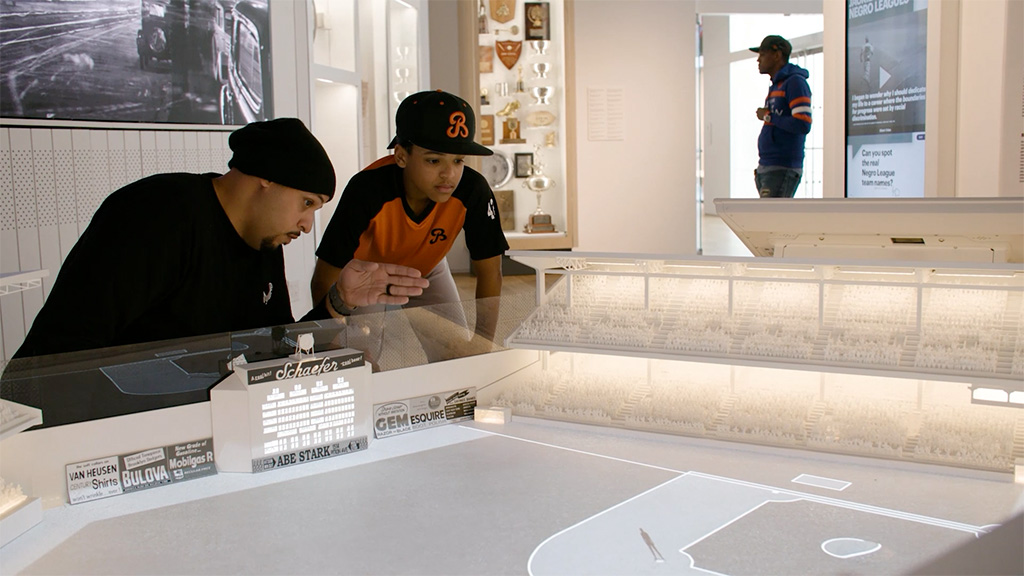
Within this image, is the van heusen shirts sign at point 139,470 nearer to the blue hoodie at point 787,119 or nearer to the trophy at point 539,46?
the blue hoodie at point 787,119

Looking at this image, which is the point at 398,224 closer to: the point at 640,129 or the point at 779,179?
the point at 779,179

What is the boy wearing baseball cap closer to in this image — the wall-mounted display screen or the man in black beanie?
the man in black beanie

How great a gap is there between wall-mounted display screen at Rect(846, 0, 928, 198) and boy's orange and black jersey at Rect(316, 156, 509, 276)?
9.12 feet

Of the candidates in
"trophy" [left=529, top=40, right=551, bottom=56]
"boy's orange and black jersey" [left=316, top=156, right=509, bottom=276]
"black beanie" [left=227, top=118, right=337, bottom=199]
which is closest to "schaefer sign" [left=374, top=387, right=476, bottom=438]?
"black beanie" [left=227, top=118, right=337, bottom=199]

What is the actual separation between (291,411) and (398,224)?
43.4 inches

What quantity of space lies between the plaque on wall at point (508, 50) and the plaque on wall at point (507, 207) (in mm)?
1089

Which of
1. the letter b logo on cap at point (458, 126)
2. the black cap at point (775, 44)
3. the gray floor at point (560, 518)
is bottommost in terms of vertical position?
the gray floor at point (560, 518)

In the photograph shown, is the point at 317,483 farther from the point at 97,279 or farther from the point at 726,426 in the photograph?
the point at 726,426

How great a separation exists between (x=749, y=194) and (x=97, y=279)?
13.8 metres

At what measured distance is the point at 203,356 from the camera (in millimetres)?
1866

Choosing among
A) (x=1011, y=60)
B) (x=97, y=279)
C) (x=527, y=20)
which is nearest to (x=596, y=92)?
(x=527, y=20)

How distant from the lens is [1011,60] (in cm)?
412

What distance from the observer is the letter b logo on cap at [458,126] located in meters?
2.63

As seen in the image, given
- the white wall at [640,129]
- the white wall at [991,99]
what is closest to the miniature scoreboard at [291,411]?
the white wall at [991,99]
